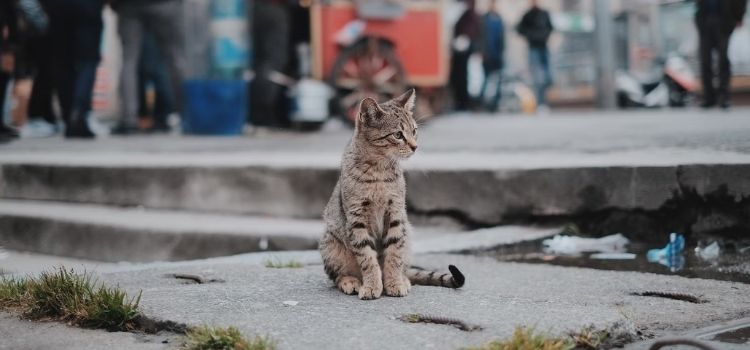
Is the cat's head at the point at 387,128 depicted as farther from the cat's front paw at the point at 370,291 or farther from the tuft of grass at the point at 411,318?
the tuft of grass at the point at 411,318

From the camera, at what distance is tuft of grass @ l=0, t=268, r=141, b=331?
3.26 meters

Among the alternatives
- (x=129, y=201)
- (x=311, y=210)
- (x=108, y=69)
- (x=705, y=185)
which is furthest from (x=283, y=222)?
(x=108, y=69)

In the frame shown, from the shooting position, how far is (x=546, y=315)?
3.14m

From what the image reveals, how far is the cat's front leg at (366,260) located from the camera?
12.0ft

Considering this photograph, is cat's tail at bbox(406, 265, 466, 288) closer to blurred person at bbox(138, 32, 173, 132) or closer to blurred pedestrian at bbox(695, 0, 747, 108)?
blurred person at bbox(138, 32, 173, 132)

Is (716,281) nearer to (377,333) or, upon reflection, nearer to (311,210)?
(377,333)

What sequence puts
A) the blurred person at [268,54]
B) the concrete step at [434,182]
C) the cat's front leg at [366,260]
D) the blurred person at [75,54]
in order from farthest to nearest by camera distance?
the blurred person at [268,54] < the blurred person at [75,54] < the concrete step at [434,182] < the cat's front leg at [366,260]

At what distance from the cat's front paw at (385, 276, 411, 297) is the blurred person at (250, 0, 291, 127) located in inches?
299

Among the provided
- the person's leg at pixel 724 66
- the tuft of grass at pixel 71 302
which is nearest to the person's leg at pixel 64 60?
the tuft of grass at pixel 71 302

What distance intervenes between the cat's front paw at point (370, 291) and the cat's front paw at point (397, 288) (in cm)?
5

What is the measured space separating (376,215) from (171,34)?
7.18m

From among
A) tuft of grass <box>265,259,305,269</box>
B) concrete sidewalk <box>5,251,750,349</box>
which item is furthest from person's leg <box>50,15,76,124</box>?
concrete sidewalk <box>5,251,750,349</box>

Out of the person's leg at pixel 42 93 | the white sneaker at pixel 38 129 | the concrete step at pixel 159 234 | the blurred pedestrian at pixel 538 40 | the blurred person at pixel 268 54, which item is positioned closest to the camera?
the concrete step at pixel 159 234

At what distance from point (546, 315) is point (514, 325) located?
19 centimetres
